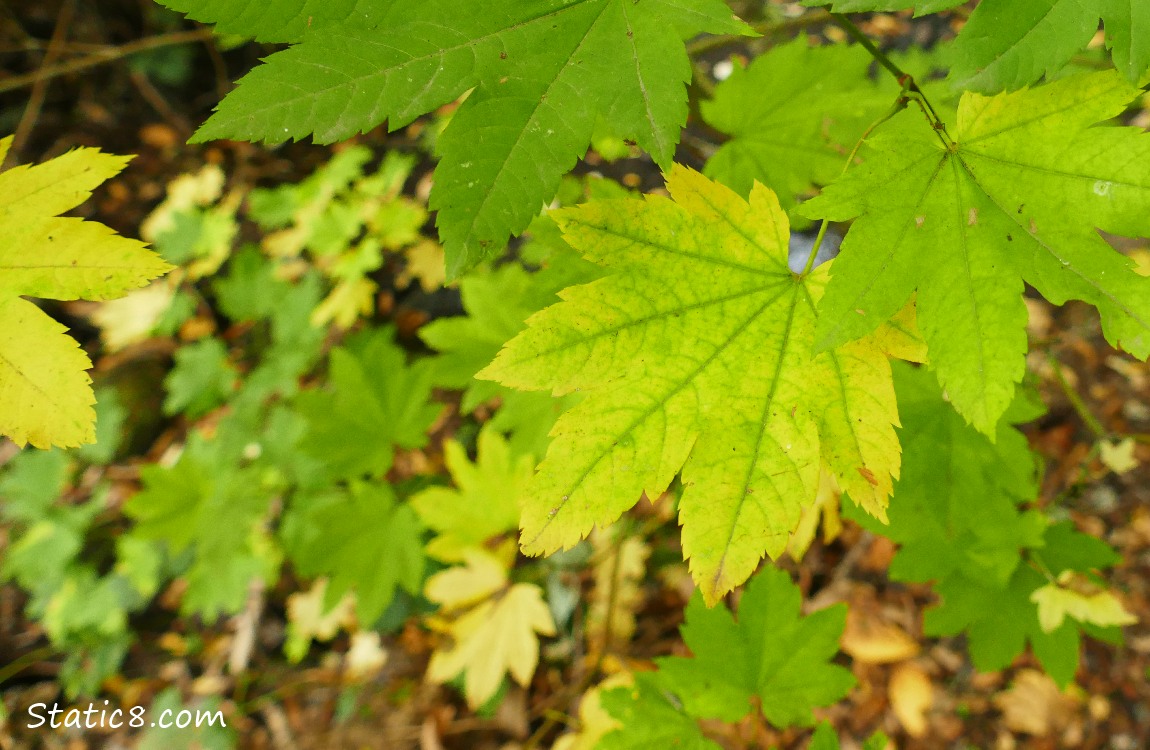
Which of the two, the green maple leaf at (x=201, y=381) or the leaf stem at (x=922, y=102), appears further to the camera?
the green maple leaf at (x=201, y=381)

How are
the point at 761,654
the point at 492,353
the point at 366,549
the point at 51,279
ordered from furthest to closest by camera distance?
the point at 366,549, the point at 492,353, the point at 761,654, the point at 51,279

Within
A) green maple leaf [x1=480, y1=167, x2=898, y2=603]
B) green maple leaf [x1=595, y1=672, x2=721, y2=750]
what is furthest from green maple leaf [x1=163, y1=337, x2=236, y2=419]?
green maple leaf [x1=480, y1=167, x2=898, y2=603]

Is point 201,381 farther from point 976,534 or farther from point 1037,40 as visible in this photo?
point 1037,40

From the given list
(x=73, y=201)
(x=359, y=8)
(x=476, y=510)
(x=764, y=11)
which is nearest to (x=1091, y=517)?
(x=476, y=510)

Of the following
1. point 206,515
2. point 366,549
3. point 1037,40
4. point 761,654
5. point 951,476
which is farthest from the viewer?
point 206,515

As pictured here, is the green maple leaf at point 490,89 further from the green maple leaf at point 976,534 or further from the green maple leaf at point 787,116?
the green maple leaf at point 976,534

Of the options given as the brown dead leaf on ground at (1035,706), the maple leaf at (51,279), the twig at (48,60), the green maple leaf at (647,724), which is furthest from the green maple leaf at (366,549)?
the twig at (48,60)

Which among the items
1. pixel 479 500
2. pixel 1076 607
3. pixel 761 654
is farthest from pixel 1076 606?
pixel 479 500

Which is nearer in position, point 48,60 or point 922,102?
point 922,102
